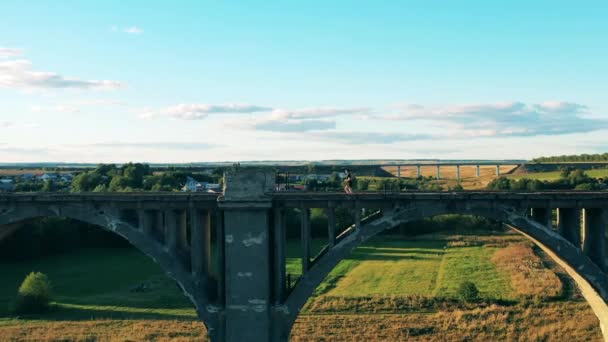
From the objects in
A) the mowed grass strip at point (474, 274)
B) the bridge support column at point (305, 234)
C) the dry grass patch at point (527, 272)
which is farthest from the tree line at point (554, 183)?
the bridge support column at point (305, 234)

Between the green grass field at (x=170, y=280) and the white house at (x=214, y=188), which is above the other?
the white house at (x=214, y=188)

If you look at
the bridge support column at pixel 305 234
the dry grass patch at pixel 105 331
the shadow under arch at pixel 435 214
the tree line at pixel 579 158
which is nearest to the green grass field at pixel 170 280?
the dry grass patch at pixel 105 331

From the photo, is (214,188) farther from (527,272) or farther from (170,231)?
(527,272)

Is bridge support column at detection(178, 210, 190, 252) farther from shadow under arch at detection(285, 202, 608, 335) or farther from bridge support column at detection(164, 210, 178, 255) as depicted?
shadow under arch at detection(285, 202, 608, 335)

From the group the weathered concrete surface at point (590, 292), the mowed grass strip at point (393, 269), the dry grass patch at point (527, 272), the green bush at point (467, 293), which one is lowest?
the mowed grass strip at point (393, 269)

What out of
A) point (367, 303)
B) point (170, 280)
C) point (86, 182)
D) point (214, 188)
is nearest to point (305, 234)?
point (367, 303)

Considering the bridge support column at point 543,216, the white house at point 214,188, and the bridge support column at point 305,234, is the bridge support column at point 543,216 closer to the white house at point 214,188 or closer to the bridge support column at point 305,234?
the bridge support column at point 305,234

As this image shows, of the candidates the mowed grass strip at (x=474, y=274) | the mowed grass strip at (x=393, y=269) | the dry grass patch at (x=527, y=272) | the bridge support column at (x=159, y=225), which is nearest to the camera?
the bridge support column at (x=159, y=225)

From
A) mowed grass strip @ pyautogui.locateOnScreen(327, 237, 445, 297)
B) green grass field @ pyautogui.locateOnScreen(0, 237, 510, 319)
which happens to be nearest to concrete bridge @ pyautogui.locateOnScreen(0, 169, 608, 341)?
green grass field @ pyautogui.locateOnScreen(0, 237, 510, 319)

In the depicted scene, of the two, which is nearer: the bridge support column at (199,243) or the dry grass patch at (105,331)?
the bridge support column at (199,243)

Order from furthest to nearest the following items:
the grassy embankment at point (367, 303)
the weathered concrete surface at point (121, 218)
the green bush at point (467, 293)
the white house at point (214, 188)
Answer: the green bush at point (467, 293), the grassy embankment at point (367, 303), the white house at point (214, 188), the weathered concrete surface at point (121, 218)
